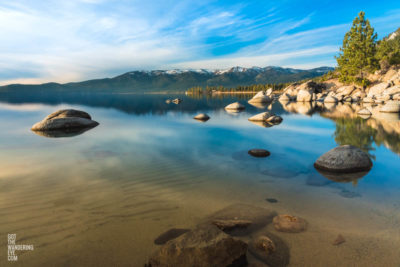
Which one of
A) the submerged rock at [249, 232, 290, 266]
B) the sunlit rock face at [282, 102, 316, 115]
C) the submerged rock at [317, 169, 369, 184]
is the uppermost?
the sunlit rock face at [282, 102, 316, 115]

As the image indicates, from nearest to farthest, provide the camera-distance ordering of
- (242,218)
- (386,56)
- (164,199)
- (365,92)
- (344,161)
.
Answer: (242,218) < (164,199) < (344,161) < (386,56) < (365,92)

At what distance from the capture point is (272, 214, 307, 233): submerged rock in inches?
195

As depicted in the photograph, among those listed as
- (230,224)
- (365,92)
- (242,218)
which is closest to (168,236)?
(230,224)

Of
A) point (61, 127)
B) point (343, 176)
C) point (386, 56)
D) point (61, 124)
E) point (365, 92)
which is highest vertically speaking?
point (386, 56)

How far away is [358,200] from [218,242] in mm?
5078

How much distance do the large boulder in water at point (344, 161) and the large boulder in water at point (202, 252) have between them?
6.51 metres

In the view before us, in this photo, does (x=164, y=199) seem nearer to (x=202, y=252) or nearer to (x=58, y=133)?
(x=202, y=252)

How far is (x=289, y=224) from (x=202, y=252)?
8.36 feet

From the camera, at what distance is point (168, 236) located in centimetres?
472

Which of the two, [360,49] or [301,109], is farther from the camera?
[360,49]

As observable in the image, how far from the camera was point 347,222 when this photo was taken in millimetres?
5262

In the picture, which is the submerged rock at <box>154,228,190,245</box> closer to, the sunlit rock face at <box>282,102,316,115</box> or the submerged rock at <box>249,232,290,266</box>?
the submerged rock at <box>249,232,290,266</box>

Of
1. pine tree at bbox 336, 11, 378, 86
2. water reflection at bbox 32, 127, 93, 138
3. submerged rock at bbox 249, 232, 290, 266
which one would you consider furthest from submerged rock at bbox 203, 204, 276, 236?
pine tree at bbox 336, 11, 378, 86

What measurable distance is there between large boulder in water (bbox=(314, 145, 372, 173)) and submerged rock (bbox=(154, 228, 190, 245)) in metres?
6.82
